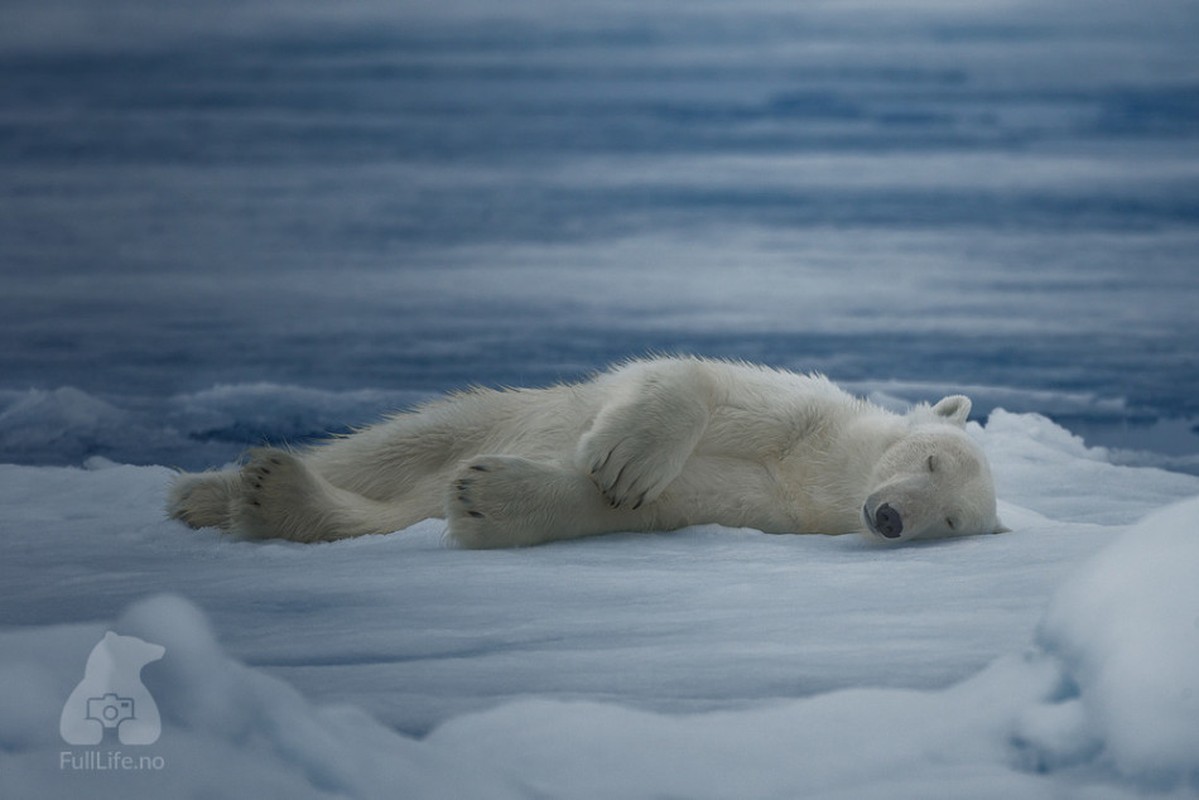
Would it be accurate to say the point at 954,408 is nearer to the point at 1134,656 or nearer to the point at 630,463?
the point at 630,463

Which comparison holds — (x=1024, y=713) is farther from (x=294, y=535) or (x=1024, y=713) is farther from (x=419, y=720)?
(x=294, y=535)

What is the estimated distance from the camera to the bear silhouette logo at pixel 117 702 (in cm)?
150

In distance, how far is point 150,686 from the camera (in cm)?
152

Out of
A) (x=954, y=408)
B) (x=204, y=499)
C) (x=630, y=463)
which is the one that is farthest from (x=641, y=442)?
(x=204, y=499)

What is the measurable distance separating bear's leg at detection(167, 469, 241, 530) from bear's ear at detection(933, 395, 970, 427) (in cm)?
171

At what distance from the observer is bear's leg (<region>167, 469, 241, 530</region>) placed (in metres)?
3.38

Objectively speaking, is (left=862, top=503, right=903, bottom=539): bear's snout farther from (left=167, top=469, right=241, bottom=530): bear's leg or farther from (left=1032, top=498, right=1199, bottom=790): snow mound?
(left=167, top=469, right=241, bottom=530): bear's leg

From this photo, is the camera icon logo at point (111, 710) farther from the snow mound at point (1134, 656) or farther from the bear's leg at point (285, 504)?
the bear's leg at point (285, 504)

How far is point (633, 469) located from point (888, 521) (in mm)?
542

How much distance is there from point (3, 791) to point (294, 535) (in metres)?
1.80

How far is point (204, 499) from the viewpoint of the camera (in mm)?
3393

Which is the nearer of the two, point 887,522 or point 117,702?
point 117,702

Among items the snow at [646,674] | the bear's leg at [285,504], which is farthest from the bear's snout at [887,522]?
the bear's leg at [285,504]

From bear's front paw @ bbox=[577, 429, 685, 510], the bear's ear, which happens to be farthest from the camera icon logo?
the bear's ear
